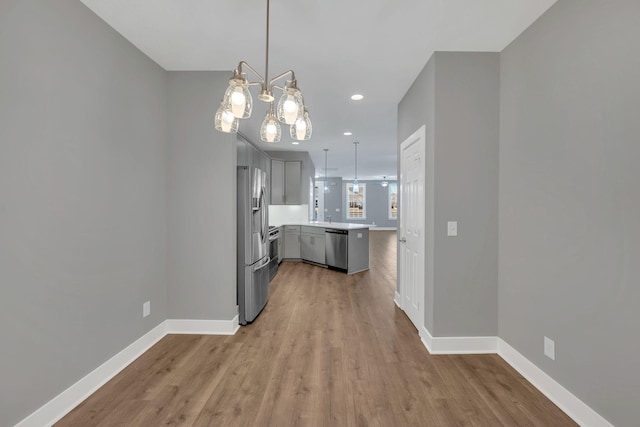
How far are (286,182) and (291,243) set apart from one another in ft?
5.01

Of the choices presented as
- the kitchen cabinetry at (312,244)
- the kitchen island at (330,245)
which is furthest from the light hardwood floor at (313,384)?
the kitchen cabinetry at (312,244)

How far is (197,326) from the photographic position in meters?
3.05

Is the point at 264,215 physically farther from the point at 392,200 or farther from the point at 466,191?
the point at 392,200

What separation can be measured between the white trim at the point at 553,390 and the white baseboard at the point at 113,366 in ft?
8.74

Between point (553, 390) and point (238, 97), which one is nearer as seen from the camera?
point (238, 97)

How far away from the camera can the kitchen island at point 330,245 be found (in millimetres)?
5918

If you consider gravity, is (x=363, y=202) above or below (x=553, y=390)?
above

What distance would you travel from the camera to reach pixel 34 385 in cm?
168

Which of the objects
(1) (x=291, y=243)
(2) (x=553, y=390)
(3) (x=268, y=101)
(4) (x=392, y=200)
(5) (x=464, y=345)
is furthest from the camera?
(4) (x=392, y=200)

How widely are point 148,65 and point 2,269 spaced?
6.96 feet

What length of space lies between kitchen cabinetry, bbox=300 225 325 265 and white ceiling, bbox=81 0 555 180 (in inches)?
143

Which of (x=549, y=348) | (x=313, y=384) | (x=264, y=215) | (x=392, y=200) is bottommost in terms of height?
(x=313, y=384)

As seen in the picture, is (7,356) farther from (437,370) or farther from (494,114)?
(494,114)

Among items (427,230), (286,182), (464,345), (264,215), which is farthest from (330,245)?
(464,345)
